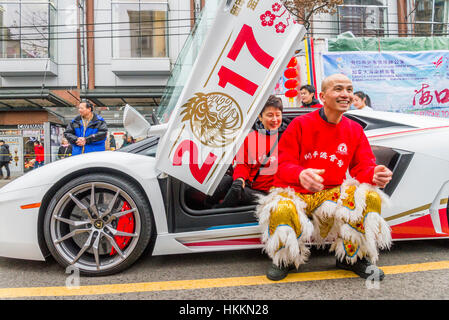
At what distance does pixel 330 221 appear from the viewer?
75.3 inches

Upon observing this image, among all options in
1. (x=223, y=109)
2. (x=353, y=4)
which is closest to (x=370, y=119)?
(x=223, y=109)

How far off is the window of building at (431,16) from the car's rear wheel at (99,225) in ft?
52.1

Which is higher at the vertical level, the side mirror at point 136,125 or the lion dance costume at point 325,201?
the side mirror at point 136,125

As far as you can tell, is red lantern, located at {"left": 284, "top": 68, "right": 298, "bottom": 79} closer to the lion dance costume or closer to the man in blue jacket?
the man in blue jacket

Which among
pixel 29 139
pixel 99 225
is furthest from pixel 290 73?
pixel 29 139

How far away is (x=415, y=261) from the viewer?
2141mm

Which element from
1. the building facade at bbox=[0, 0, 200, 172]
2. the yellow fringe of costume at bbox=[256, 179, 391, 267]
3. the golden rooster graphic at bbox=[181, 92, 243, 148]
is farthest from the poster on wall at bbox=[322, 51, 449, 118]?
the building facade at bbox=[0, 0, 200, 172]

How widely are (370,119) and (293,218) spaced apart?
1167mm

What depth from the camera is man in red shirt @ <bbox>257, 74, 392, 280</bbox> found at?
1792 millimetres

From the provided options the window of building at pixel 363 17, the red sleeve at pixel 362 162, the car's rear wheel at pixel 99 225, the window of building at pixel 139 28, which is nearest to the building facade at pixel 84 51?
the window of building at pixel 139 28

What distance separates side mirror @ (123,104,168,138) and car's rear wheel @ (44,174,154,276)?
0.37m

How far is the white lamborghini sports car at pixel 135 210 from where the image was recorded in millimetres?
1958

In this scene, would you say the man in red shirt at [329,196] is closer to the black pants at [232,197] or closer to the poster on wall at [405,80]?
the black pants at [232,197]
